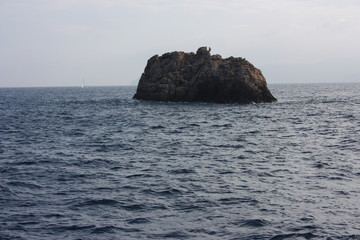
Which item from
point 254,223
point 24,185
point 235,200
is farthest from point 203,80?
point 254,223

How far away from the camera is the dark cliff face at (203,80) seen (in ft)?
255

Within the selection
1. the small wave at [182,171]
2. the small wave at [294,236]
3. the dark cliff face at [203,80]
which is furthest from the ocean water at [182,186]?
the dark cliff face at [203,80]

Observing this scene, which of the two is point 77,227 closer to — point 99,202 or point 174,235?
point 99,202

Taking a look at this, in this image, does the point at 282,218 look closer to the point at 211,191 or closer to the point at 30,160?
the point at 211,191

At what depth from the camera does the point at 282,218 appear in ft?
52.9

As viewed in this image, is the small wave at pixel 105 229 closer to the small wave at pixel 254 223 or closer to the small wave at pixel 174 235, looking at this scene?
the small wave at pixel 174 235

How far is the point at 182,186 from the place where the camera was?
68.5 ft

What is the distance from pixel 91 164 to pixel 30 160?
4.67 meters

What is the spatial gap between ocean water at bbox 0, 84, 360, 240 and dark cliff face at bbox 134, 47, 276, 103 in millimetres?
38078

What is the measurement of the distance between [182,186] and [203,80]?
59527 millimetres

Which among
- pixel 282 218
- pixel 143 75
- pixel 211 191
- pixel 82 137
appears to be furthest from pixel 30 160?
pixel 143 75

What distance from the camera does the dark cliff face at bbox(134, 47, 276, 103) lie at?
255 feet

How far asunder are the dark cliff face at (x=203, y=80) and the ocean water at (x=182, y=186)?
3808 cm

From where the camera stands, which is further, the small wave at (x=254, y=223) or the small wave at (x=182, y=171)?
the small wave at (x=182, y=171)
